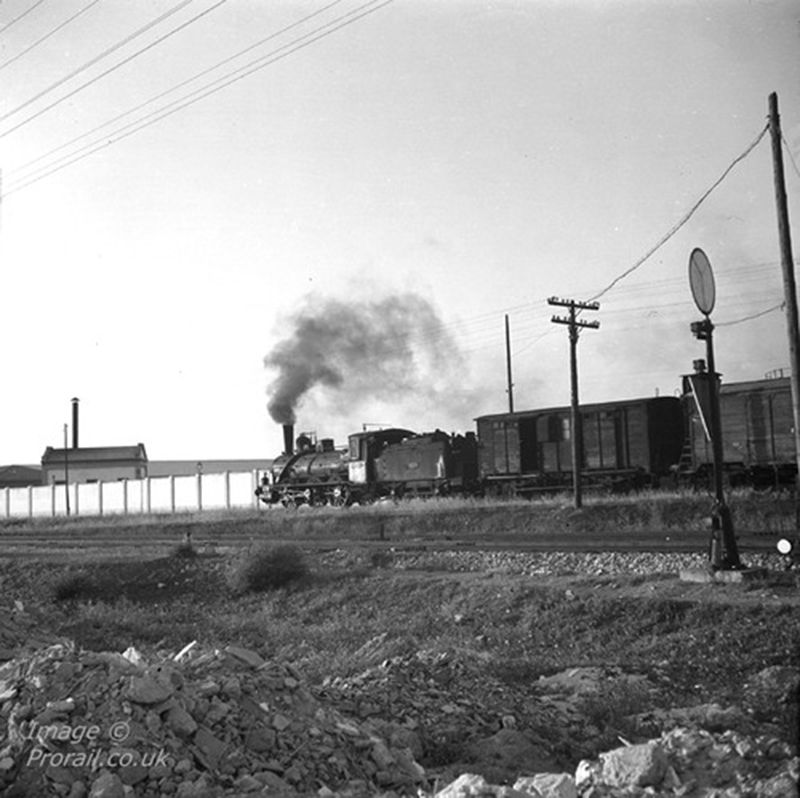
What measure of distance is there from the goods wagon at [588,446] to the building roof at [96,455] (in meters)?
60.9

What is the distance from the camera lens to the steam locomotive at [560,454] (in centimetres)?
2503

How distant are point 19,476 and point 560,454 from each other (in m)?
84.0

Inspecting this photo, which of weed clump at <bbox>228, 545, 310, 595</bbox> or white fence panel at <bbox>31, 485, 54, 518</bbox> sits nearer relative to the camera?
weed clump at <bbox>228, 545, 310, 595</bbox>

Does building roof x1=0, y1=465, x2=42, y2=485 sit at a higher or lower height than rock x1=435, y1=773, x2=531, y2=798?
higher

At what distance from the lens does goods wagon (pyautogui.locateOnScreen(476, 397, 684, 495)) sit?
28.2 metres

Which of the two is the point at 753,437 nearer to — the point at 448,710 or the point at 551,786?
the point at 448,710

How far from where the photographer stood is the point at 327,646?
1223 centimetres

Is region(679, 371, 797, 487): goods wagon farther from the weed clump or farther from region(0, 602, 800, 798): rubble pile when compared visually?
region(0, 602, 800, 798): rubble pile

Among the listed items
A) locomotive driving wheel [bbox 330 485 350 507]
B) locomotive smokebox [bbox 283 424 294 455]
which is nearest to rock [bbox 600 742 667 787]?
locomotive driving wheel [bbox 330 485 350 507]

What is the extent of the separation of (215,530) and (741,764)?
2720 centimetres

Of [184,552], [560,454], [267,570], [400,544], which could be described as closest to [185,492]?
[560,454]

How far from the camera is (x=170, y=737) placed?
5.44 m

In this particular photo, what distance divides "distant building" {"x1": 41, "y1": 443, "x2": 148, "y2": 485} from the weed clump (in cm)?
6885

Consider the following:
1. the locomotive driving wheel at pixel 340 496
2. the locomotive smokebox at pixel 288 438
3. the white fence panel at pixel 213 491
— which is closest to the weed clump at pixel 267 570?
the locomotive driving wheel at pixel 340 496
